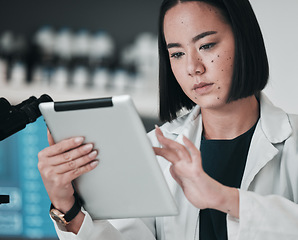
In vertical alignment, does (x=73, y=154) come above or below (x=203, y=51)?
below

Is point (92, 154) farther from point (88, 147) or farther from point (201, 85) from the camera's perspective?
point (201, 85)

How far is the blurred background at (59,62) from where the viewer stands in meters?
2.49

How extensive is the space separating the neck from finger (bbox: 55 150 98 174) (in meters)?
0.54

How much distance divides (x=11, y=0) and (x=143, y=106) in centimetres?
102

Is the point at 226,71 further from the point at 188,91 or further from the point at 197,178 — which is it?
the point at 197,178

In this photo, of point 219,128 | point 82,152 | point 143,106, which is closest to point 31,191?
point 143,106

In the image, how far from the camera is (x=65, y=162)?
1.08 metres

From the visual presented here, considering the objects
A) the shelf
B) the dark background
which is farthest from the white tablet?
the dark background

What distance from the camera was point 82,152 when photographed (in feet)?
3.44

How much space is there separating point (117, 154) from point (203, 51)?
445mm

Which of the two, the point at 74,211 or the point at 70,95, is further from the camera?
the point at 70,95

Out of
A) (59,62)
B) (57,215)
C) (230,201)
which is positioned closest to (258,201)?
(230,201)

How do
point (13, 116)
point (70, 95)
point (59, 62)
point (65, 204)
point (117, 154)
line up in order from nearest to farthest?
point (13, 116) → point (117, 154) → point (65, 204) → point (70, 95) → point (59, 62)

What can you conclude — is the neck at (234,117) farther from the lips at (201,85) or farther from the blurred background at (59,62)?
the blurred background at (59,62)
